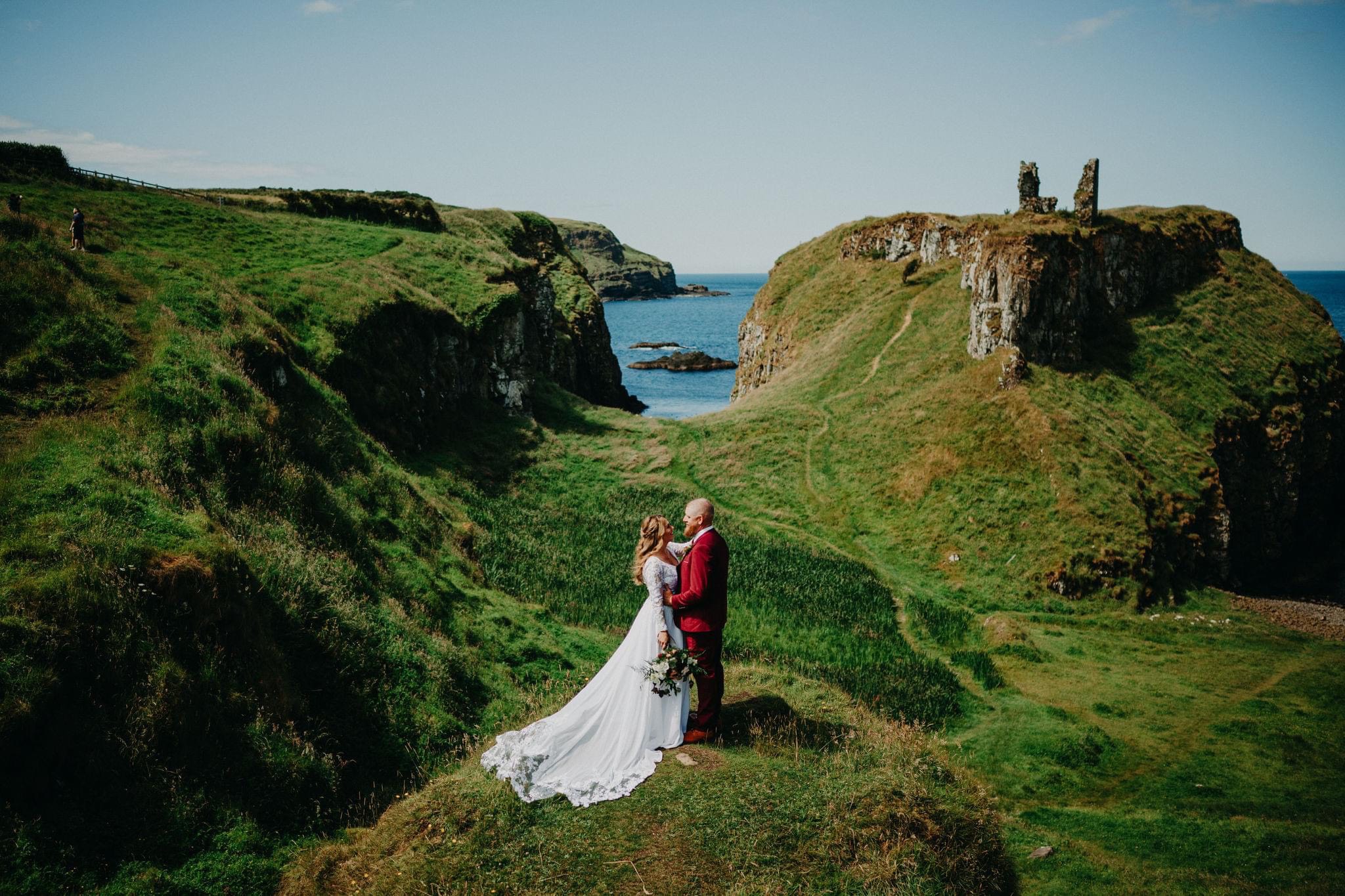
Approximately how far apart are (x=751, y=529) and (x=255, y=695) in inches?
1068

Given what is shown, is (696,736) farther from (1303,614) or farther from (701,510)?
(1303,614)

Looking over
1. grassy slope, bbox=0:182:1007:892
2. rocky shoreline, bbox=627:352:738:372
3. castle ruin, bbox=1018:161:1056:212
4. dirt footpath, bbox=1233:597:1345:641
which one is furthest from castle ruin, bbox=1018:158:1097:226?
rocky shoreline, bbox=627:352:738:372

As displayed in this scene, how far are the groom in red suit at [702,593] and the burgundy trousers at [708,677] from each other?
0.01 metres

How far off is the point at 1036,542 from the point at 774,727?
24.1 metres

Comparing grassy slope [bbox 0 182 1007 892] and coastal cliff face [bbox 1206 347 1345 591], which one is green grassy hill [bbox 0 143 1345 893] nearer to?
grassy slope [bbox 0 182 1007 892]

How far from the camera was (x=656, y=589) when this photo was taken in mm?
11164

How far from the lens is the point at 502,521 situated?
102 feet

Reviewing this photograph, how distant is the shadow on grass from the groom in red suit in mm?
1030

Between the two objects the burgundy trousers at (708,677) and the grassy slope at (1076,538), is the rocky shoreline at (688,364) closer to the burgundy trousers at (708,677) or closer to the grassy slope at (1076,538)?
the grassy slope at (1076,538)

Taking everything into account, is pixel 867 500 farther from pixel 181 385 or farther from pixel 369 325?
pixel 181 385

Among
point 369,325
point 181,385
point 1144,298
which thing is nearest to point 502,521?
point 369,325

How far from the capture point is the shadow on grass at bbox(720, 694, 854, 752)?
40.7 feet

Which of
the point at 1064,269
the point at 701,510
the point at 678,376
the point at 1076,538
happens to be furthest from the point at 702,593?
the point at 678,376

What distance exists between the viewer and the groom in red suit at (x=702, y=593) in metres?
11.1
